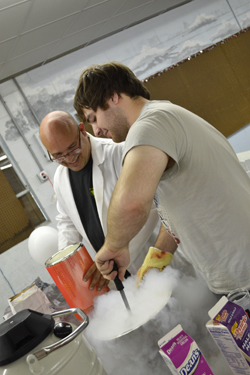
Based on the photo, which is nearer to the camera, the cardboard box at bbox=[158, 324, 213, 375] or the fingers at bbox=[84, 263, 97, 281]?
the cardboard box at bbox=[158, 324, 213, 375]

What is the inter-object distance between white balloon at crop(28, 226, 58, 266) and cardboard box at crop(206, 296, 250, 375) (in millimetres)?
2271

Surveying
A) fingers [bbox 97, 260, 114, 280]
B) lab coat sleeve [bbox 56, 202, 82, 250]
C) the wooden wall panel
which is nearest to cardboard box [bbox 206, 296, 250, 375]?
fingers [bbox 97, 260, 114, 280]

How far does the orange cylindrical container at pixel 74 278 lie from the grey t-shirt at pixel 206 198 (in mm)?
330

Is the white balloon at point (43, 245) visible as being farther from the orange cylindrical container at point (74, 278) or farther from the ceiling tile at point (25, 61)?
the ceiling tile at point (25, 61)

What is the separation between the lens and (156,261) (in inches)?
44.3

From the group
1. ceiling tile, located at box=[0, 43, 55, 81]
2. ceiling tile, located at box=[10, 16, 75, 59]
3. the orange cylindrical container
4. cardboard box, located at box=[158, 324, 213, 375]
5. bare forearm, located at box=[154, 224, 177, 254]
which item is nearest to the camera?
cardboard box, located at box=[158, 324, 213, 375]

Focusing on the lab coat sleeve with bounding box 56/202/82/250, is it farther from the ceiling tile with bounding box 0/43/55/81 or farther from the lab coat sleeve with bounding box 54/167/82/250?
the ceiling tile with bounding box 0/43/55/81

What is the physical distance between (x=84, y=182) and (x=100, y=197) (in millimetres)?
149

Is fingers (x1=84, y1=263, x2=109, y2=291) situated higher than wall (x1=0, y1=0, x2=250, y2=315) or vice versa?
wall (x1=0, y1=0, x2=250, y2=315)

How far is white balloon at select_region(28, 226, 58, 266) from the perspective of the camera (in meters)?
2.79

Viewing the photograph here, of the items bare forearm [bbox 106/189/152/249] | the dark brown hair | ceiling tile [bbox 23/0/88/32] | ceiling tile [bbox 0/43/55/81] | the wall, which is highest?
ceiling tile [bbox 0/43/55/81]

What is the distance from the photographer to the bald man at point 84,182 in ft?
5.06

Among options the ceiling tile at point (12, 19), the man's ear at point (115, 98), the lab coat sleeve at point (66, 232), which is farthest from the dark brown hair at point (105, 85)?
the ceiling tile at point (12, 19)

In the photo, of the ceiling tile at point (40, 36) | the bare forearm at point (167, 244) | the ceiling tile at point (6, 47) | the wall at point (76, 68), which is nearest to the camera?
the bare forearm at point (167, 244)
